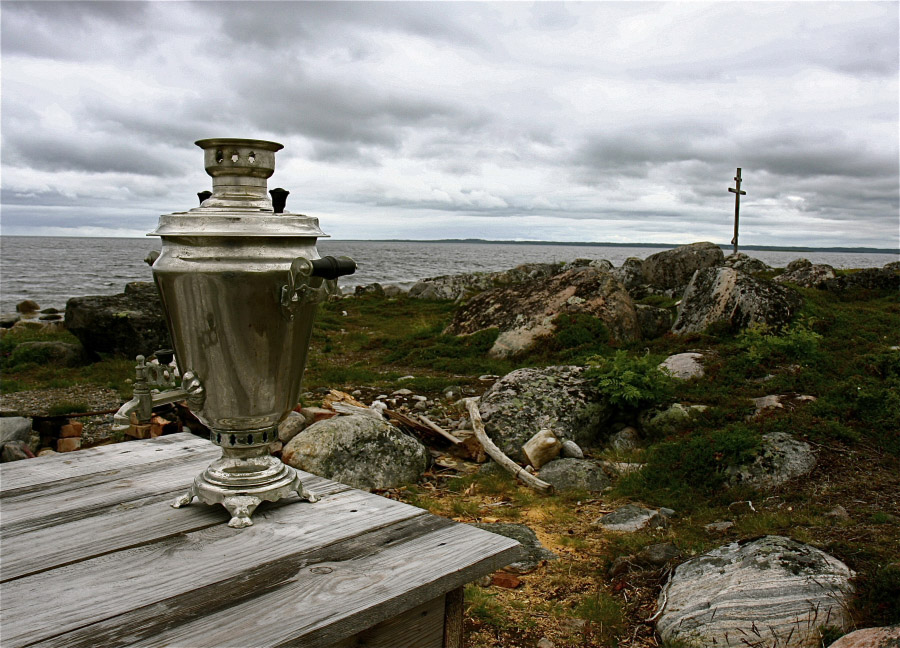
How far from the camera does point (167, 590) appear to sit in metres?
1.80

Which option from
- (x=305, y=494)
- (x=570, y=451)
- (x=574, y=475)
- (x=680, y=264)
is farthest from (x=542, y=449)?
(x=680, y=264)

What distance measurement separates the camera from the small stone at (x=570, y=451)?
589 cm

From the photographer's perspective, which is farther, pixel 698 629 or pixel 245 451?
pixel 698 629

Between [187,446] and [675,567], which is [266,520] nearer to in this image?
[187,446]

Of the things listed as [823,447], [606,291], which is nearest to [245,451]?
[823,447]

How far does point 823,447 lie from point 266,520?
453 centimetres

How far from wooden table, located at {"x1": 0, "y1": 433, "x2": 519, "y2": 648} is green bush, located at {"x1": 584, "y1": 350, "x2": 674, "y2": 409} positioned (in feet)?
14.1

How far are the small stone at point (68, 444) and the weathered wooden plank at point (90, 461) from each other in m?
3.13

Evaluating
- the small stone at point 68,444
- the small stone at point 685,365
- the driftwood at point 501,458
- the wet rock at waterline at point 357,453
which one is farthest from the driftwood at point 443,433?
the small stone at point 68,444

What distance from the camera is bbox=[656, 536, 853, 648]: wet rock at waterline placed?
2.98m

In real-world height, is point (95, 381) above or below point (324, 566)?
below

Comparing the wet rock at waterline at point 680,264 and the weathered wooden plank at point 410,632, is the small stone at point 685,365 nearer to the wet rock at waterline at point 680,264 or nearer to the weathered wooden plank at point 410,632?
the weathered wooden plank at point 410,632

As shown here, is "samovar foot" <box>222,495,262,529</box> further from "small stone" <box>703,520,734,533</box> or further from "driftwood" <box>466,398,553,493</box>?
"driftwood" <box>466,398,553,493</box>

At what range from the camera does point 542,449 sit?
576 centimetres
